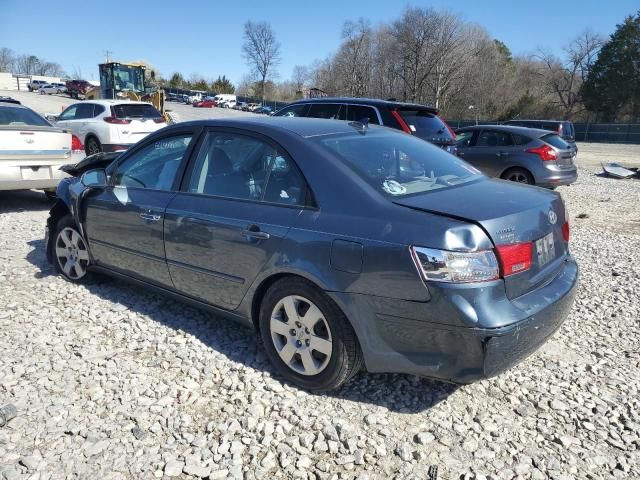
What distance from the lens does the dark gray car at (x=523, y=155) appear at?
1058 cm

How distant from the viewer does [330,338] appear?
2.90 meters

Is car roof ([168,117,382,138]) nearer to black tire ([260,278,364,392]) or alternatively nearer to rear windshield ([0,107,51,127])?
black tire ([260,278,364,392])

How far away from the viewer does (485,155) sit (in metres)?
11.3

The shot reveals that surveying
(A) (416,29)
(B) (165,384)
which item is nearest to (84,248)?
(B) (165,384)

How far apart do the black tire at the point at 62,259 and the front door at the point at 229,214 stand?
148 centimetres

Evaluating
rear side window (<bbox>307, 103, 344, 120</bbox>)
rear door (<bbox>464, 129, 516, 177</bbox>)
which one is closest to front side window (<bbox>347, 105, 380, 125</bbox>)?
→ rear side window (<bbox>307, 103, 344, 120</bbox>)

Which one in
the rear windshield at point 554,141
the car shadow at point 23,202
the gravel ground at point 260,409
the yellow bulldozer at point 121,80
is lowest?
the gravel ground at point 260,409

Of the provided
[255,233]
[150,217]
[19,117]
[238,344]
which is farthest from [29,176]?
[255,233]

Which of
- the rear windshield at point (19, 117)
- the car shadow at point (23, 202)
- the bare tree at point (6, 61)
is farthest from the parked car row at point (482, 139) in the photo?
the bare tree at point (6, 61)

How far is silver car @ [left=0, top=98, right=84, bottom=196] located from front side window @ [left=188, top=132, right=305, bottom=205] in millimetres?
5028

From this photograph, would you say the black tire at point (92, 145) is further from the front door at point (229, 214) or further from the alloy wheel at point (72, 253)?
the front door at point (229, 214)

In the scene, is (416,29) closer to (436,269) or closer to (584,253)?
(584,253)

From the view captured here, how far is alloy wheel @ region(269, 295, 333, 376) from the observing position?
2.95 metres

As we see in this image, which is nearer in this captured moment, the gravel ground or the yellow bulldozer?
the gravel ground
